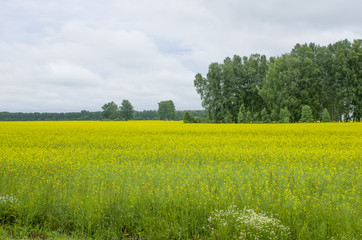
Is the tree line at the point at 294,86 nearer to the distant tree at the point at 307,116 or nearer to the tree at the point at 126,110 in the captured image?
the distant tree at the point at 307,116

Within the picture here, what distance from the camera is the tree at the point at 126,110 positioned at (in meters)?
117

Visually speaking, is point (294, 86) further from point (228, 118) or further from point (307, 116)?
point (228, 118)

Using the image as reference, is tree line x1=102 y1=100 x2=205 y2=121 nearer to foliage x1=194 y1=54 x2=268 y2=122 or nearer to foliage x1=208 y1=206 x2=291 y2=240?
foliage x1=194 y1=54 x2=268 y2=122

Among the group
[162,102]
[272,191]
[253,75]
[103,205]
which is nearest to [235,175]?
[272,191]

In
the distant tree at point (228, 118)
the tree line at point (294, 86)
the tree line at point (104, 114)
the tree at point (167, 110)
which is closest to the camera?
the tree line at point (294, 86)

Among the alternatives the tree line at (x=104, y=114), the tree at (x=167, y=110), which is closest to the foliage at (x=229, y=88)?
the tree line at (x=104, y=114)

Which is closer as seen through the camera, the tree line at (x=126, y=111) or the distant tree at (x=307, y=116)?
the distant tree at (x=307, y=116)

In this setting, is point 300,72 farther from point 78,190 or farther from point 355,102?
point 78,190

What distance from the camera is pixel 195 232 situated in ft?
16.3

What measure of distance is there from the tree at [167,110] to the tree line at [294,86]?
5644cm

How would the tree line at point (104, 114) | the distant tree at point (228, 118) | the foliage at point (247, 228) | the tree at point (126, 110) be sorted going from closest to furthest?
the foliage at point (247, 228) → the distant tree at point (228, 118) → the tree line at point (104, 114) → the tree at point (126, 110)

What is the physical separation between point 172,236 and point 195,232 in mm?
452

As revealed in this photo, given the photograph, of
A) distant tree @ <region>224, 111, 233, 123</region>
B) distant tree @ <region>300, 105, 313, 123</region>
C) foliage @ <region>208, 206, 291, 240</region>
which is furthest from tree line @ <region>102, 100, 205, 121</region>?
foliage @ <region>208, 206, 291, 240</region>

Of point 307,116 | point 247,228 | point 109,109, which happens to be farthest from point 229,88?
point 109,109
